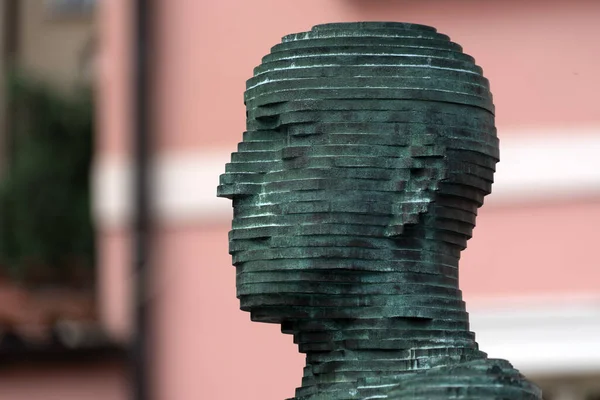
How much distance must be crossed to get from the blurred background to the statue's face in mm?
4287

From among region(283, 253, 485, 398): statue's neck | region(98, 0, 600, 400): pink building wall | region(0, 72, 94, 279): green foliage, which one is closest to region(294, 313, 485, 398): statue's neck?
region(283, 253, 485, 398): statue's neck

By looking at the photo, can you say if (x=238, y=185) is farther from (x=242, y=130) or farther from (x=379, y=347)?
(x=242, y=130)

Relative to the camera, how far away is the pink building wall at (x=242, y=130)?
23.9 feet

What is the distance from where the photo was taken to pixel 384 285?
8.84 feet

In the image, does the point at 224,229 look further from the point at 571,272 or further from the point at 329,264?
the point at 329,264

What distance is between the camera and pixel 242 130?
7641 mm

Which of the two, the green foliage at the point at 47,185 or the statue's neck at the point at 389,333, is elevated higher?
the green foliage at the point at 47,185

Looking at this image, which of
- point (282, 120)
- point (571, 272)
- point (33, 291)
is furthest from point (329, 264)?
point (33, 291)

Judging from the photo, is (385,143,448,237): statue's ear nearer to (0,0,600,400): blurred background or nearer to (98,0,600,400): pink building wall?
(0,0,600,400): blurred background

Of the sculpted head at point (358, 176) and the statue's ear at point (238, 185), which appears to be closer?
the sculpted head at point (358, 176)

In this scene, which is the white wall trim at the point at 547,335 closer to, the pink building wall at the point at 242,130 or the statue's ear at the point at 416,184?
the pink building wall at the point at 242,130

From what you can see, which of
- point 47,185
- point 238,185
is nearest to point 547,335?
point 238,185

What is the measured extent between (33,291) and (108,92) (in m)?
2.61

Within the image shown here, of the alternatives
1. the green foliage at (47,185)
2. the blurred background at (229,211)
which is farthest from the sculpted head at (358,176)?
the green foliage at (47,185)
